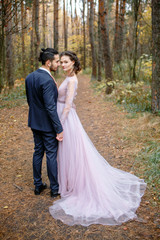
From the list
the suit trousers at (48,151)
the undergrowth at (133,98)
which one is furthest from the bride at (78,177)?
the undergrowth at (133,98)

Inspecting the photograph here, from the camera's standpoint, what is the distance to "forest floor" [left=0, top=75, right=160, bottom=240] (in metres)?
2.53

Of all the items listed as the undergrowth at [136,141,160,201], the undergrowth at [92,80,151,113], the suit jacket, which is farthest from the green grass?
the undergrowth at [136,141,160,201]

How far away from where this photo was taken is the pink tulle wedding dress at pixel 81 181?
9.68ft

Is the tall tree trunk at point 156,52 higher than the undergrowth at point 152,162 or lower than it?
higher

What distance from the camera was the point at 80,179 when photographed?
324cm

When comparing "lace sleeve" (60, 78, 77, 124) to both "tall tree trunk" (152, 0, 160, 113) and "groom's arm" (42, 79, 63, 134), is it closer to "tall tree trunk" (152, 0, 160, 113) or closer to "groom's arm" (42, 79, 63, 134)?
"groom's arm" (42, 79, 63, 134)

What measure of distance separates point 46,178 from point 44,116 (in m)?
1.54

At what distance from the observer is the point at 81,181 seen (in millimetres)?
3234

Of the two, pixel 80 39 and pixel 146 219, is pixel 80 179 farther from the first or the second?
pixel 80 39

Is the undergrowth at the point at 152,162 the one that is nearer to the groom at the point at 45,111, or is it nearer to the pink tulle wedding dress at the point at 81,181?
the pink tulle wedding dress at the point at 81,181

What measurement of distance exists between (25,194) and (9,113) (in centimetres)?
534

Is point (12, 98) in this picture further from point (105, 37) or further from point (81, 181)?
point (81, 181)

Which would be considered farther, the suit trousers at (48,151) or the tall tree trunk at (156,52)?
the tall tree trunk at (156,52)

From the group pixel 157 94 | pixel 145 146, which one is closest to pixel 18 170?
pixel 145 146
